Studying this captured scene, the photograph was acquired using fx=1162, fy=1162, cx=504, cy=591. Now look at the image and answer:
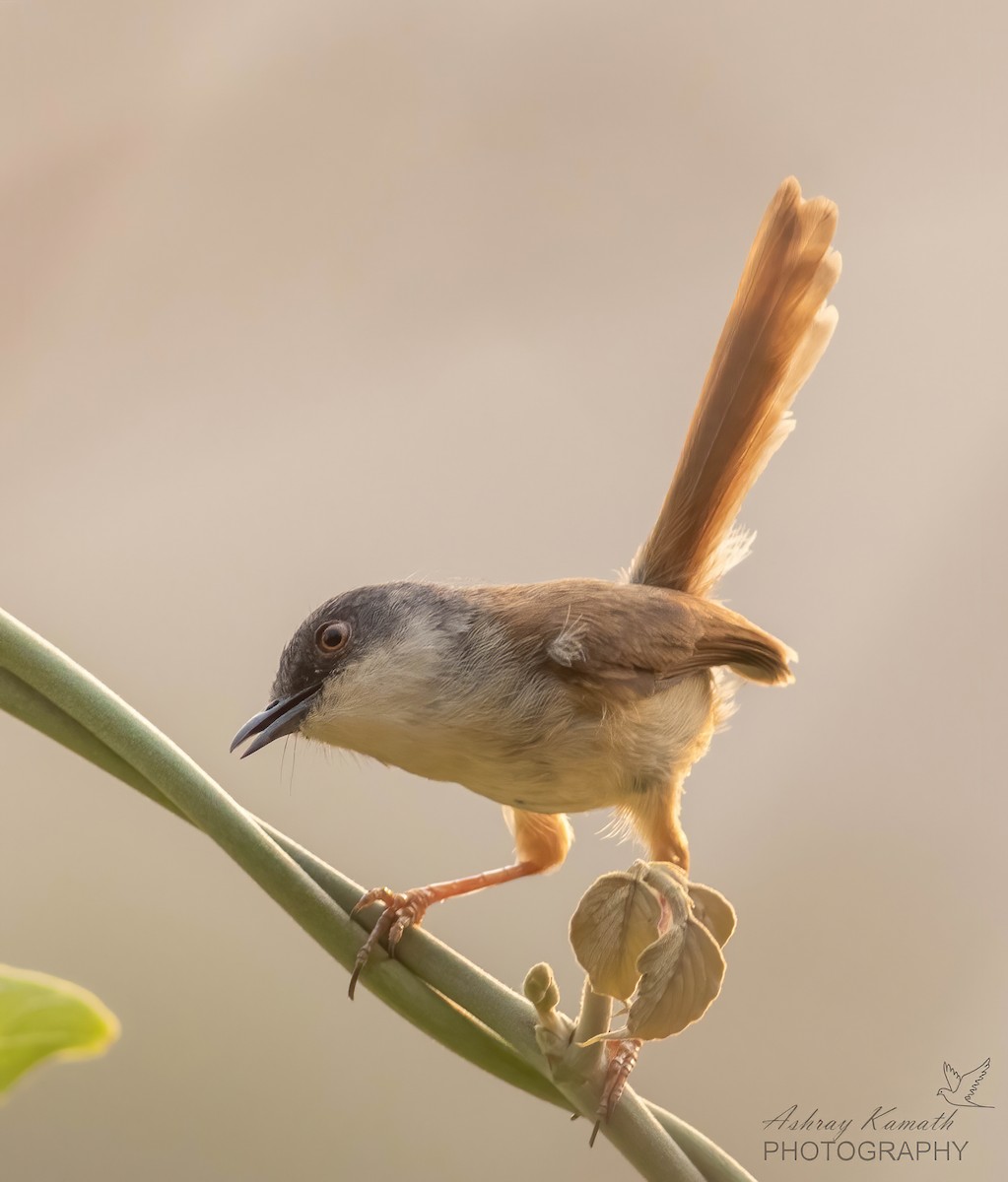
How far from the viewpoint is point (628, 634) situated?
3.43 ft

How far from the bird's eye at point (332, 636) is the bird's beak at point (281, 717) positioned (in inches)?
1.3

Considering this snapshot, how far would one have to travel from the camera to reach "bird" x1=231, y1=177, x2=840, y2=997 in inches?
37.3

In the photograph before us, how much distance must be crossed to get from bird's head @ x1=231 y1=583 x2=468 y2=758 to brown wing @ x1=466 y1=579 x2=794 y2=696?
80 millimetres

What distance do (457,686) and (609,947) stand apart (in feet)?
1.60

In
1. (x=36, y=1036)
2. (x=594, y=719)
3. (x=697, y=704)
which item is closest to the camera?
(x=36, y=1036)

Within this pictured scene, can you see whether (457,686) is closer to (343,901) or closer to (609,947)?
(343,901)

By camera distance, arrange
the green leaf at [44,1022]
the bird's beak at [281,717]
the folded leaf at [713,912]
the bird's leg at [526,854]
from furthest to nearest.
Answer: the bird's leg at [526,854]
the bird's beak at [281,717]
the folded leaf at [713,912]
the green leaf at [44,1022]

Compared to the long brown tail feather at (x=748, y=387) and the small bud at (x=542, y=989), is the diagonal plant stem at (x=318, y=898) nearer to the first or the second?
the small bud at (x=542, y=989)

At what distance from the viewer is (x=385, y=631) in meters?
1.04

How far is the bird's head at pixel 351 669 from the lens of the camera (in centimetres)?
95

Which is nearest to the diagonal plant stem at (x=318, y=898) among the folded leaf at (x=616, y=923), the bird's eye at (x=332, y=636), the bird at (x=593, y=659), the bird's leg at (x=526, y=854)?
the folded leaf at (x=616, y=923)

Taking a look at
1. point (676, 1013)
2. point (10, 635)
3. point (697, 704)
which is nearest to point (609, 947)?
point (676, 1013)

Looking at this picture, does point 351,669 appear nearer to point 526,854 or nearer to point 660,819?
point 660,819

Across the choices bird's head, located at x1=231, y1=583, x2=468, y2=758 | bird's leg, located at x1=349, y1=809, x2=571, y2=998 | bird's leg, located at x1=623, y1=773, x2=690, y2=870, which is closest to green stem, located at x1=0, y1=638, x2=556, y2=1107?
bird's head, located at x1=231, y1=583, x2=468, y2=758
